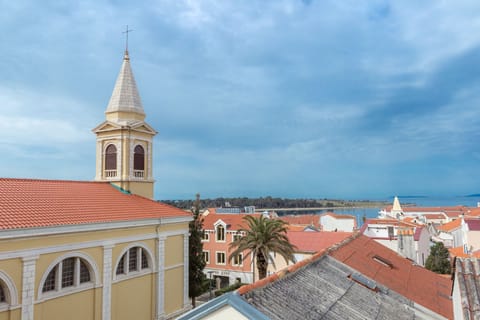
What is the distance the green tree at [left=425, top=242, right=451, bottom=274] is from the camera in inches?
1574

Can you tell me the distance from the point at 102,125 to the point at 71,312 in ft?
51.9

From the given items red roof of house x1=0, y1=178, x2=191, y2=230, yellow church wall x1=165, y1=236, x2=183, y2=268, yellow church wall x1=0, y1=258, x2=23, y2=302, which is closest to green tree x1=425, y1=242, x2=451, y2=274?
yellow church wall x1=165, y1=236, x2=183, y2=268

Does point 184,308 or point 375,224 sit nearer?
point 184,308

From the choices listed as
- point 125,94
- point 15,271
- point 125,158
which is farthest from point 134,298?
point 125,94

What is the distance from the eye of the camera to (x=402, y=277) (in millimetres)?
18672

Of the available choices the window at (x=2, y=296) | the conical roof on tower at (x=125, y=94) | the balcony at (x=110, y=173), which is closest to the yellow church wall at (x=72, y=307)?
the window at (x=2, y=296)

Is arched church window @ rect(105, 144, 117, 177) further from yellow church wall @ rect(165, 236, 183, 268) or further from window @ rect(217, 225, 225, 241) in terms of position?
window @ rect(217, 225, 225, 241)

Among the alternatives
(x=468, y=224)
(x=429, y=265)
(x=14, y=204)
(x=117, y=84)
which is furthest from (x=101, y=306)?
(x=468, y=224)

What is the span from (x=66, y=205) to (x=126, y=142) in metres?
10.1

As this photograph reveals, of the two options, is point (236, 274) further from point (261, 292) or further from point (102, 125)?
point (261, 292)

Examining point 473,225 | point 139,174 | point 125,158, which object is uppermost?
point 125,158

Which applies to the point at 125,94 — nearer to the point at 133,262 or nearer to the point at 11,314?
the point at 133,262

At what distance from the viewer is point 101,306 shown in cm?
1983

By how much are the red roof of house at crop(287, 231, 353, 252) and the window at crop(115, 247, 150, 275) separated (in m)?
21.5
